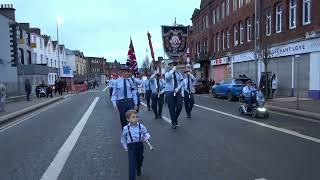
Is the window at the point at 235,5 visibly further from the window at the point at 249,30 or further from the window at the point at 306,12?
the window at the point at 306,12

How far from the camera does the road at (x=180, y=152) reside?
7664 millimetres

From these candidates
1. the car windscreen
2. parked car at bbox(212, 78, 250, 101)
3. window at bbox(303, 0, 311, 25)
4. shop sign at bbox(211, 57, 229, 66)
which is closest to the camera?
window at bbox(303, 0, 311, 25)

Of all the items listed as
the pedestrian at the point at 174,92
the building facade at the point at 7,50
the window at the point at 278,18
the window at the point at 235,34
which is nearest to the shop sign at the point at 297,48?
the window at the point at 278,18

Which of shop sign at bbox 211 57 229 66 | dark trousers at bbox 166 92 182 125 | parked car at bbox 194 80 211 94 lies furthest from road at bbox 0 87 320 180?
shop sign at bbox 211 57 229 66

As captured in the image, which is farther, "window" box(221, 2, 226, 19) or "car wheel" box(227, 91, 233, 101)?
"window" box(221, 2, 226, 19)

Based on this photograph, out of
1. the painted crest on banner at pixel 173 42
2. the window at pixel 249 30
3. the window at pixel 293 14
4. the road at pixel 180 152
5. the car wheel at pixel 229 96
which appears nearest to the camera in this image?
the road at pixel 180 152

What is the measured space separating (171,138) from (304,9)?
19.4 metres

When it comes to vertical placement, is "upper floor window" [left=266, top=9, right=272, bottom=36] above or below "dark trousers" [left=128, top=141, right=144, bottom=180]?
above

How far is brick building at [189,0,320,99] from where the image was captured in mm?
26625

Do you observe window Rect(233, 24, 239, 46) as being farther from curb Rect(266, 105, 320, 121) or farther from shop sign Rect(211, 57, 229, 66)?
curb Rect(266, 105, 320, 121)

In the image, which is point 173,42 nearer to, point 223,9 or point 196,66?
point 223,9

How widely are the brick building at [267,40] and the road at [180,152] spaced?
12.8 metres

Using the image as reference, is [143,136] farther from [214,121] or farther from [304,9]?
[304,9]

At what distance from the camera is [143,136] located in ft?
23.4
